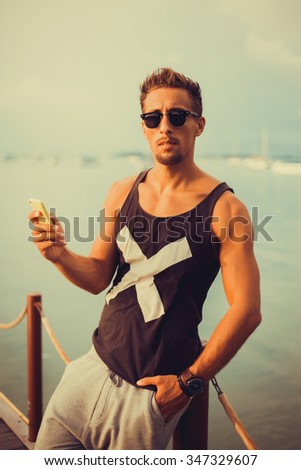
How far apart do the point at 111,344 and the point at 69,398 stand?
0.64 ft

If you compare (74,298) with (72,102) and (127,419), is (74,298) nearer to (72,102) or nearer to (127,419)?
(127,419)

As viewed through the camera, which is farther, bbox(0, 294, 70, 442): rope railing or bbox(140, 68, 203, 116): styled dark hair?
bbox(0, 294, 70, 442): rope railing

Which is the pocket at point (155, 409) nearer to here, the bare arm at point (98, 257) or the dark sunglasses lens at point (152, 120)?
the bare arm at point (98, 257)

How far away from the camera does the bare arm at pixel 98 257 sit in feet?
5.27

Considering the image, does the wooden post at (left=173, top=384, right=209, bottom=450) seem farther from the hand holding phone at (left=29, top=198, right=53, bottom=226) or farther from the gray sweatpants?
the hand holding phone at (left=29, top=198, right=53, bottom=226)

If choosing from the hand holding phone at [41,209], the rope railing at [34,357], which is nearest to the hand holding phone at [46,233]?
the hand holding phone at [41,209]

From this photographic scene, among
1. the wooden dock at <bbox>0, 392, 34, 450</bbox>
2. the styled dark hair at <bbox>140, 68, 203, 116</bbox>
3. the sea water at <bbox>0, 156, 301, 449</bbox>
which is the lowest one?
the sea water at <bbox>0, 156, 301, 449</bbox>

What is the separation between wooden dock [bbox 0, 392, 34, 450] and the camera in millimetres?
2500

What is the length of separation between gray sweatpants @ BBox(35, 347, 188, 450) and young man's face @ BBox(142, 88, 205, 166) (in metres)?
0.60

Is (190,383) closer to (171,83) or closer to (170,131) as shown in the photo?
(170,131)

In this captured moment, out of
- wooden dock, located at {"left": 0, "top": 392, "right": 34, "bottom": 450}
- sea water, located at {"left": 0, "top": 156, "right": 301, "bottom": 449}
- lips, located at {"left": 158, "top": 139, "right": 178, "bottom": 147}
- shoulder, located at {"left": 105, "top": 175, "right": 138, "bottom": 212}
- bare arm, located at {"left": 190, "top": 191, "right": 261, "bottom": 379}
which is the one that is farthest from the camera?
sea water, located at {"left": 0, "top": 156, "right": 301, "bottom": 449}

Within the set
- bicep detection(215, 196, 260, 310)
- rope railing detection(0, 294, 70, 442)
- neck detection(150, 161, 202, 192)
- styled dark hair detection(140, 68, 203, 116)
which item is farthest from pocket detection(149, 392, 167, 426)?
rope railing detection(0, 294, 70, 442)

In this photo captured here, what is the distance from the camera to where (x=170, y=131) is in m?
1.51

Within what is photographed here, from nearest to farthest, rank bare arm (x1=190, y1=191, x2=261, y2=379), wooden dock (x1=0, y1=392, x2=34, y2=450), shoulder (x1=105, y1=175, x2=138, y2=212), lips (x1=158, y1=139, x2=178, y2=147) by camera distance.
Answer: bare arm (x1=190, y1=191, x2=261, y2=379) < lips (x1=158, y1=139, x2=178, y2=147) < shoulder (x1=105, y1=175, x2=138, y2=212) < wooden dock (x1=0, y1=392, x2=34, y2=450)
